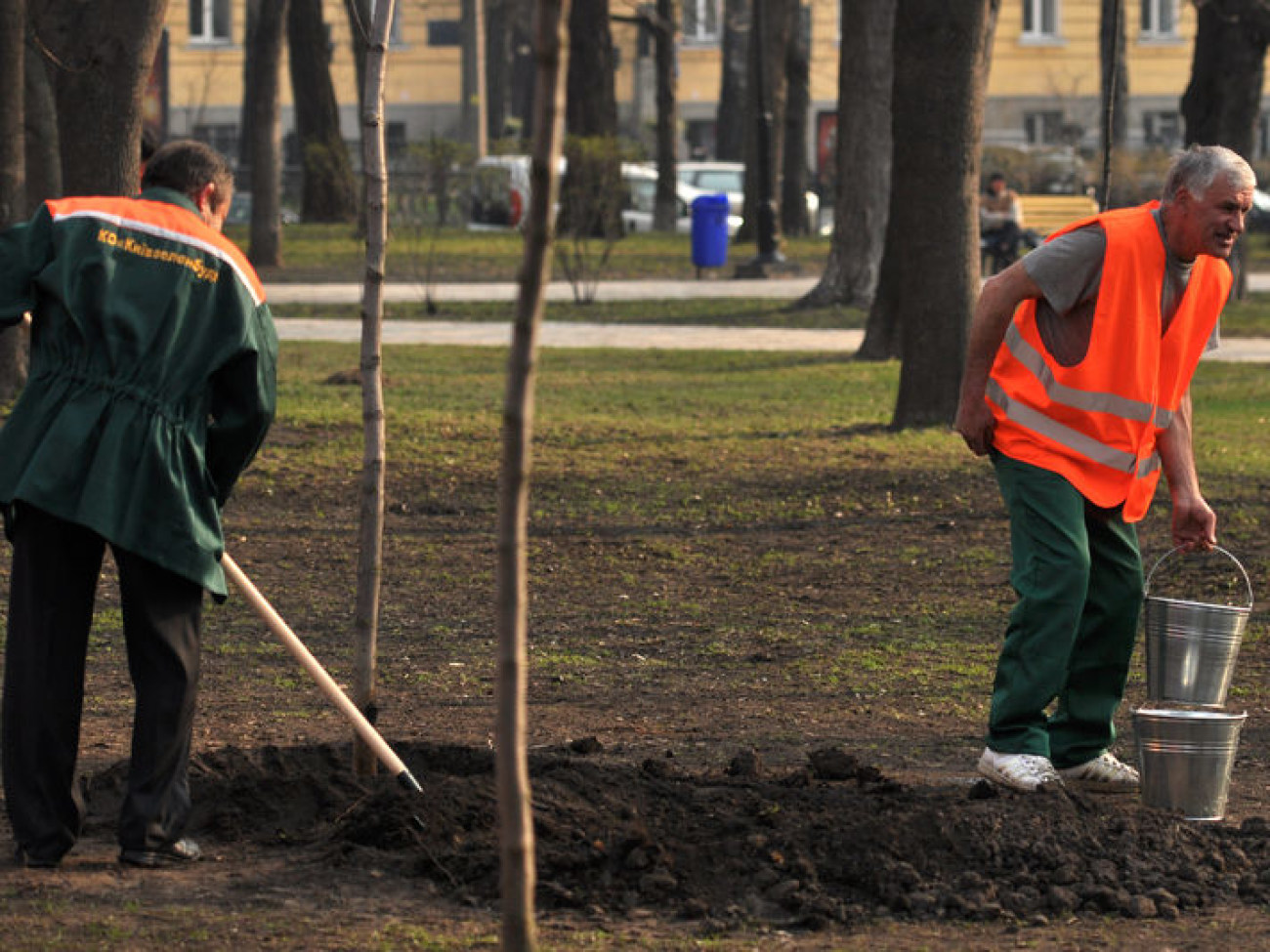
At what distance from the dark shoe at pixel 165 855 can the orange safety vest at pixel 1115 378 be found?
7.54 feet

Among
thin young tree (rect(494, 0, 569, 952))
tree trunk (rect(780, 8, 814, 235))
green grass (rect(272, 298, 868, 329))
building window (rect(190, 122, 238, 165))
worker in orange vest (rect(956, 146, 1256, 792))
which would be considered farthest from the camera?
building window (rect(190, 122, 238, 165))

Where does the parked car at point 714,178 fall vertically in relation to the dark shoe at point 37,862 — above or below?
above

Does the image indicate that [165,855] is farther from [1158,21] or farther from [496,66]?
[1158,21]

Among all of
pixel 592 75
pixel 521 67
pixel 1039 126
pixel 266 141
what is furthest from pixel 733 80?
pixel 266 141

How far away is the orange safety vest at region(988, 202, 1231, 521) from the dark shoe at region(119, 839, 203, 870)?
230 cm

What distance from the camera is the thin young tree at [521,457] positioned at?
2793mm

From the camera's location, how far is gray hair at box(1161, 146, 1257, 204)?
530cm

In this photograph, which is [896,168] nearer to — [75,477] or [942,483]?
[942,483]

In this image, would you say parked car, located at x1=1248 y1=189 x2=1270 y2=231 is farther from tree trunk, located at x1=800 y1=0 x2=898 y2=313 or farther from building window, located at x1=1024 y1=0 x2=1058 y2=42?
tree trunk, located at x1=800 y1=0 x2=898 y2=313

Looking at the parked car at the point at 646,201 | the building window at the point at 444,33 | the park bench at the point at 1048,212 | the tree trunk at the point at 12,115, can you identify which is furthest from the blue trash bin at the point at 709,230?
the building window at the point at 444,33

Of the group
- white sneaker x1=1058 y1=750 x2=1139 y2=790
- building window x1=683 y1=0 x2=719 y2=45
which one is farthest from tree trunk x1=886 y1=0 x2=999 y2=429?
building window x1=683 y1=0 x2=719 y2=45

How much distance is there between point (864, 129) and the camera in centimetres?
2162

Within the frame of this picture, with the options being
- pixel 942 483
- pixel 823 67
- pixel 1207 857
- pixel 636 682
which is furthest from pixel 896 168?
pixel 823 67

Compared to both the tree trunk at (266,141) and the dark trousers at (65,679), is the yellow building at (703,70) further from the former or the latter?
the dark trousers at (65,679)
